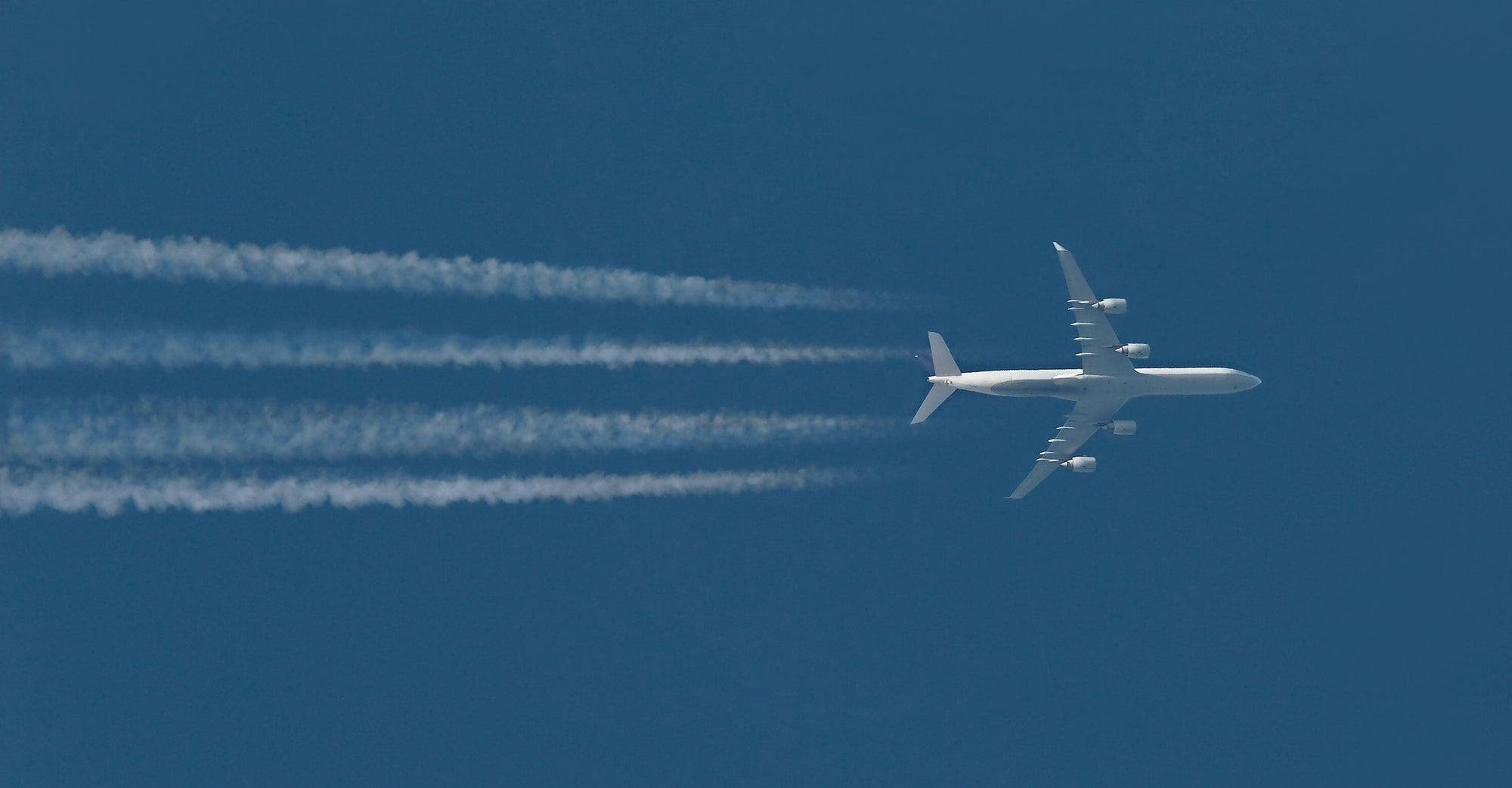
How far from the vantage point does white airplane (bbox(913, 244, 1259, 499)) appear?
5278cm

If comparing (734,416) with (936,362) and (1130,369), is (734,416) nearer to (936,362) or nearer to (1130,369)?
(936,362)

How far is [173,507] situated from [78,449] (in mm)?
3172

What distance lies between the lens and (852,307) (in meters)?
53.6

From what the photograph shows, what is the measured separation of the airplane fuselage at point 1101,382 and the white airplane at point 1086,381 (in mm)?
27

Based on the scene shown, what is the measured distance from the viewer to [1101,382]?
176 ft

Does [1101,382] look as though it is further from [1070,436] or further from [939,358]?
[939,358]

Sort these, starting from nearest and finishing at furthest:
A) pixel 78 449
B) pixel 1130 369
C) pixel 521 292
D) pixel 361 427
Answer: pixel 78 449 → pixel 361 427 → pixel 521 292 → pixel 1130 369

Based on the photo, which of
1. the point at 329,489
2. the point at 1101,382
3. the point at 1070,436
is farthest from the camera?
the point at 1070,436

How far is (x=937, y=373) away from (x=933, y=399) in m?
0.99

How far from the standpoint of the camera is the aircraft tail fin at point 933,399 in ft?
173

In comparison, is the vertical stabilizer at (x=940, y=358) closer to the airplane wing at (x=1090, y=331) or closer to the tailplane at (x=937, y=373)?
the tailplane at (x=937, y=373)

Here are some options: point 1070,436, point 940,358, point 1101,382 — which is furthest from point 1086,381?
point 940,358

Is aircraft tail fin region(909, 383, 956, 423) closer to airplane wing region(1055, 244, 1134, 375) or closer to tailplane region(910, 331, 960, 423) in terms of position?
tailplane region(910, 331, 960, 423)

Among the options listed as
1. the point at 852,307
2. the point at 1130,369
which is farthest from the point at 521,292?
the point at 1130,369
